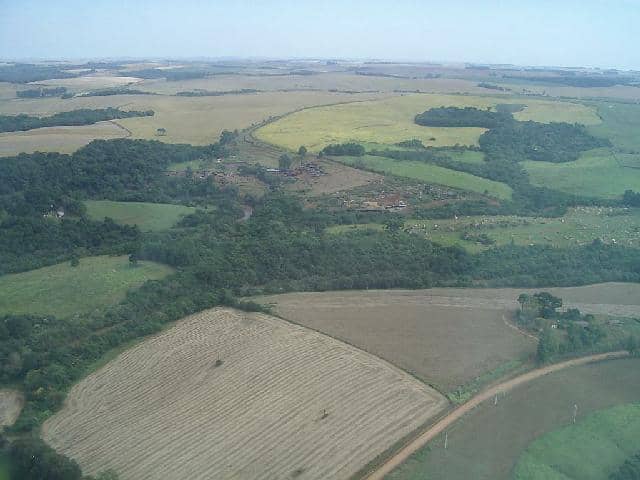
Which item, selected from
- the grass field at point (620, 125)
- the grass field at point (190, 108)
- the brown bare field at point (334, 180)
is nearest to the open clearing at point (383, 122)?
the grass field at point (620, 125)

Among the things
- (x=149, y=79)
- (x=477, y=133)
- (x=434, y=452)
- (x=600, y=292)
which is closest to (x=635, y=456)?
(x=434, y=452)

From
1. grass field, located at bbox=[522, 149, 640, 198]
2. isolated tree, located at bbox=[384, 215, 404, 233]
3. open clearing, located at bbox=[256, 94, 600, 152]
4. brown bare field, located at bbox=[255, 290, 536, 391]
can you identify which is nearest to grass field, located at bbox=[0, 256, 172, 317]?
brown bare field, located at bbox=[255, 290, 536, 391]

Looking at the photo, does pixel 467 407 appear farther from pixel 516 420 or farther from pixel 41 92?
pixel 41 92

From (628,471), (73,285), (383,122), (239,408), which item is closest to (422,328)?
(239,408)

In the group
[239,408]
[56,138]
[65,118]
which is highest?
[65,118]

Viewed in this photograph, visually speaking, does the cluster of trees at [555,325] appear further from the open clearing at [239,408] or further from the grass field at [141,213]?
the grass field at [141,213]

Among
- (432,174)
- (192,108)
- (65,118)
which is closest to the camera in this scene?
(432,174)

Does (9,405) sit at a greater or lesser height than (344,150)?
lesser

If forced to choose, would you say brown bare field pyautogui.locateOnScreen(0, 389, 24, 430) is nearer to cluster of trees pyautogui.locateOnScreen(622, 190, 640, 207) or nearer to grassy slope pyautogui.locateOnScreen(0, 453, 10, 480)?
grassy slope pyautogui.locateOnScreen(0, 453, 10, 480)
